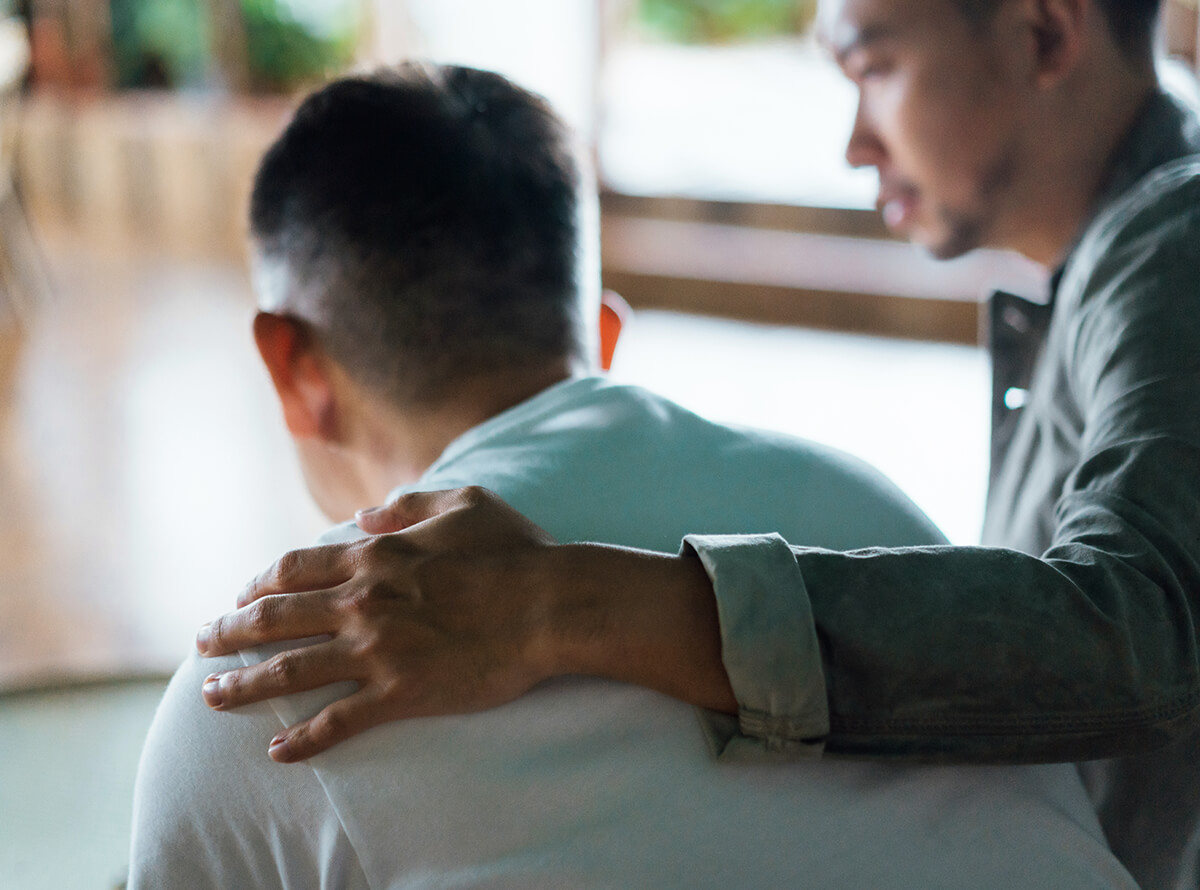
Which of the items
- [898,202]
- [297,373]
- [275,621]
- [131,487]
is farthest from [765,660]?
[131,487]

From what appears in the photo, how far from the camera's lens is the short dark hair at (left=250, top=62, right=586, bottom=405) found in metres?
0.90

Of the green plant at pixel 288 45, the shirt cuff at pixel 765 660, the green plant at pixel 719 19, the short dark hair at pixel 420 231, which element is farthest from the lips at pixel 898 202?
the green plant at pixel 288 45

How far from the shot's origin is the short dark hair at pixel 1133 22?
44.8 inches

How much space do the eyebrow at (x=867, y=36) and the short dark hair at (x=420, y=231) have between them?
482 millimetres

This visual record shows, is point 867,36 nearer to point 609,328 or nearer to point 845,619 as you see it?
point 609,328

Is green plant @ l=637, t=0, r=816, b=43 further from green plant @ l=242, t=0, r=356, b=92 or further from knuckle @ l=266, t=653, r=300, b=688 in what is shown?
knuckle @ l=266, t=653, r=300, b=688

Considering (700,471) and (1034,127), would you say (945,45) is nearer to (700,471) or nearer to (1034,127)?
(1034,127)

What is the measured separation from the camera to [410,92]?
36.3 inches

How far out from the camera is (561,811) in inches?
25.0

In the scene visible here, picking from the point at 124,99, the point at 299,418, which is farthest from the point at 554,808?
the point at 124,99

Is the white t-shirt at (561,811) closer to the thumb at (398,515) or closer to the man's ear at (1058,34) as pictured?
the thumb at (398,515)

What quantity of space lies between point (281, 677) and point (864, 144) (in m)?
1.01

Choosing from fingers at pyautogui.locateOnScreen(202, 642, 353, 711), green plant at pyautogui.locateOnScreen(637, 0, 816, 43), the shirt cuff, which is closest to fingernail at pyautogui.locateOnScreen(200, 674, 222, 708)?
fingers at pyautogui.locateOnScreen(202, 642, 353, 711)

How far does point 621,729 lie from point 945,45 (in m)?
0.87
